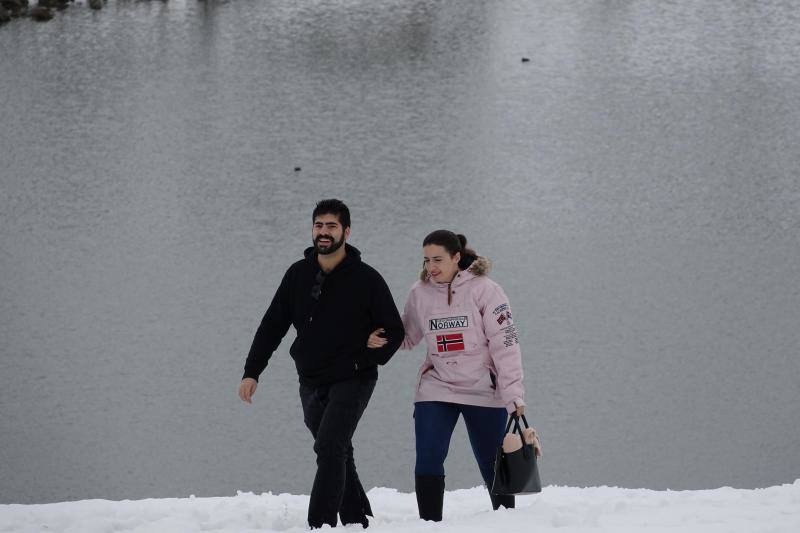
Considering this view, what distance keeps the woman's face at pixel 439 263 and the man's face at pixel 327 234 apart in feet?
1.24

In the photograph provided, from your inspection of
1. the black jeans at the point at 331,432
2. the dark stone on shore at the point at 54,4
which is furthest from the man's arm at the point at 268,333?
the dark stone on shore at the point at 54,4

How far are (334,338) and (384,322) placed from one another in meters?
0.23

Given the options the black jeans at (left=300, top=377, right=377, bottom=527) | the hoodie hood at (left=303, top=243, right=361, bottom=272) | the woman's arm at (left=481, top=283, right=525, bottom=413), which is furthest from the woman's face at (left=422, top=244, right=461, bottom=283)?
the black jeans at (left=300, top=377, right=377, bottom=527)

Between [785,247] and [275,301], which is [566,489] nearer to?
[275,301]

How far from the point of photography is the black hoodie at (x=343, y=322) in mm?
4629

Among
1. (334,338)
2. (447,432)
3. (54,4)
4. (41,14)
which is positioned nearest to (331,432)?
(334,338)

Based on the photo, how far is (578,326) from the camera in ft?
41.9

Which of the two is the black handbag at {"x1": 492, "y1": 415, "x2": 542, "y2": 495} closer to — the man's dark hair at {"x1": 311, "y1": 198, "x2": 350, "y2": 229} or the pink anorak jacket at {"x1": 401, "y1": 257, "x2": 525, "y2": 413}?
the pink anorak jacket at {"x1": 401, "y1": 257, "x2": 525, "y2": 413}

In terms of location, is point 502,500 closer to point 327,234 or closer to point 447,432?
point 447,432

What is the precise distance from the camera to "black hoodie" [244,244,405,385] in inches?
182

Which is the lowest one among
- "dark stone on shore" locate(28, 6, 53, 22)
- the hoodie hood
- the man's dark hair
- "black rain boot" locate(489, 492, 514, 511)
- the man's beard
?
"black rain boot" locate(489, 492, 514, 511)

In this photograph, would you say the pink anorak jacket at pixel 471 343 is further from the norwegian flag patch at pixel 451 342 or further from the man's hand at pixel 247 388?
the man's hand at pixel 247 388

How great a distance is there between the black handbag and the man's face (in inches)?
42.4

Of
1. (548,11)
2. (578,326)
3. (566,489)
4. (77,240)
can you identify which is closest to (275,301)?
(566,489)
